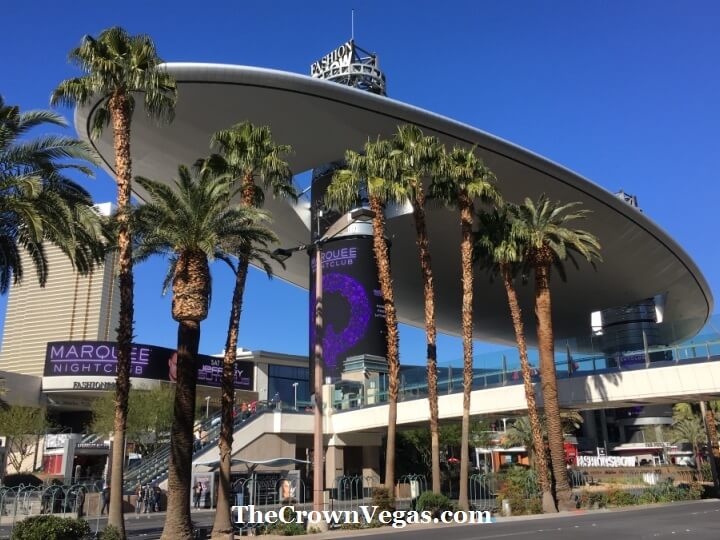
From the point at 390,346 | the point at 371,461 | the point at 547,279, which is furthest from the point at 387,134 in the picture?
the point at 371,461

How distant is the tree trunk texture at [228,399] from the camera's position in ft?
63.6

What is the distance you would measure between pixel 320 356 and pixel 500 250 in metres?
13.3

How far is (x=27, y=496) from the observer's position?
2866 cm

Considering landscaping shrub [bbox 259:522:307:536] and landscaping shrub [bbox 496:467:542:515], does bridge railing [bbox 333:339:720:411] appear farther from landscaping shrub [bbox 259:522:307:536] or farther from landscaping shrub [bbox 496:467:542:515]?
landscaping shrub [bbox 259:522:307:536]

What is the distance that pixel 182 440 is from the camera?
18.1m

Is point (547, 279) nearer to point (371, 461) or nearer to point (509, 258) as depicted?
point (509, 258)

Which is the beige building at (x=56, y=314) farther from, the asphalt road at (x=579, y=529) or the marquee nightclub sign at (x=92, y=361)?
the asphalt road at (x=579, y=529)

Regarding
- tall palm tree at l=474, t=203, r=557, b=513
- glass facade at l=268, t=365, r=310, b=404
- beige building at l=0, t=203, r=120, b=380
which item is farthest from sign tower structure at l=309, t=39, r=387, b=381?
beige building at l=0, t=203, r=120, b=380

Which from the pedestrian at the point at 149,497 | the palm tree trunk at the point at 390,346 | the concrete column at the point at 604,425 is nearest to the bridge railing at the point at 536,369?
the palm tree trunk at the point at 390,346

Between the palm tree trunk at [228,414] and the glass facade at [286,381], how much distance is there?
210ft

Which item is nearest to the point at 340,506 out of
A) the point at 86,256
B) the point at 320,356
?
the point at 320,356

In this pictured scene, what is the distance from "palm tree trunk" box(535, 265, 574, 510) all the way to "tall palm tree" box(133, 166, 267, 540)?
1501 cm

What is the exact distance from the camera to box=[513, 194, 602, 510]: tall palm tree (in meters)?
27.7

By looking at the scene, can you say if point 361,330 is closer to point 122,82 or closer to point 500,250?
point 500,250
